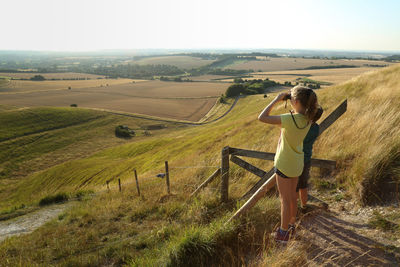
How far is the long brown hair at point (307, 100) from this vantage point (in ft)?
11.1

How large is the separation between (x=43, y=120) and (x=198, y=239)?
3031 inches

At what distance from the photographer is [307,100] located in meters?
3.41

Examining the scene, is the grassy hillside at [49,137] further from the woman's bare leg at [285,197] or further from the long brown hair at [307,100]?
the long brown hair at [307,100]

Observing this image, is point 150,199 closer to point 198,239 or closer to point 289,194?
point 198,239

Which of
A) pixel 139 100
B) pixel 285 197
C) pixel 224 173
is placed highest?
pixel 285 197

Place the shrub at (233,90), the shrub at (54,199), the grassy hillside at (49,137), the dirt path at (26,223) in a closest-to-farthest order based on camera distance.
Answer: the dirt path at (26,223), the shrub at (54,199), the grassy hillside at (49,137), the shrub at (233,90)

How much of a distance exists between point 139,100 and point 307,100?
338 ft

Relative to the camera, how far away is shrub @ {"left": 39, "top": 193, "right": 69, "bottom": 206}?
1508 centimetres

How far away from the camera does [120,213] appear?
8.29 metres

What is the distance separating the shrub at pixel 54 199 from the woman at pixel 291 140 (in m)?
15.4

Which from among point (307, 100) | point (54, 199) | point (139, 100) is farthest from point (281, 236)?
point (139, 100)

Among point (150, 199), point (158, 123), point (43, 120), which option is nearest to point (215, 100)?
point (158, 123)

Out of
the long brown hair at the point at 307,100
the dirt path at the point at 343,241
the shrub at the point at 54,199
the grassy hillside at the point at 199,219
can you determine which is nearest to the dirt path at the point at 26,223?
the grassy hillside at the point at 199,219

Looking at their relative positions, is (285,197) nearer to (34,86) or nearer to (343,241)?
(343,241)
